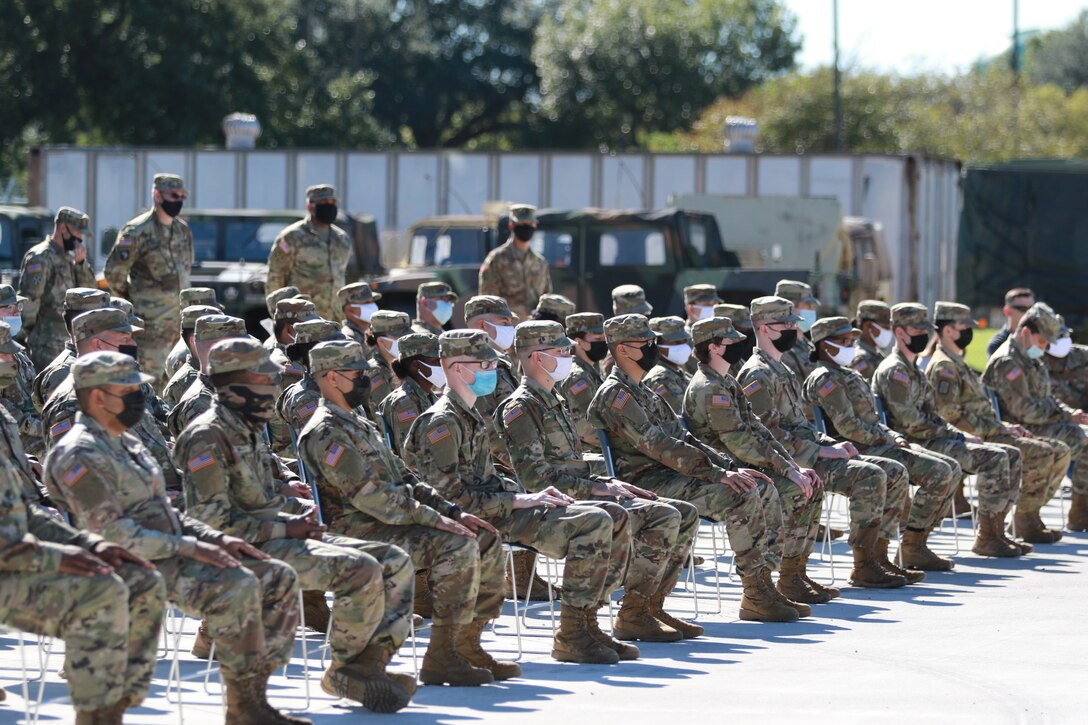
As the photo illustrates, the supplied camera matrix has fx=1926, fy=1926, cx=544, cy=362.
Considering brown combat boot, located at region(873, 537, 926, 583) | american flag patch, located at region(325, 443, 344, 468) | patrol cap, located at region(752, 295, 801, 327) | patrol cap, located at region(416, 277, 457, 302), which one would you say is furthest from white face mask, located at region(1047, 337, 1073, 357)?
american flag patch, located at region(325, 443, 344, 468)

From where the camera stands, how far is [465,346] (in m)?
8.23

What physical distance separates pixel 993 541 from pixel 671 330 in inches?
123

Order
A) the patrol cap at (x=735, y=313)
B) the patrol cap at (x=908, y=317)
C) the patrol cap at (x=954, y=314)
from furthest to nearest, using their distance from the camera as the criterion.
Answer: the patrol cap at (x=954, y=314) → the patrol cap at (x=735, y=313) → the patrol cap at (x=908, y=317)

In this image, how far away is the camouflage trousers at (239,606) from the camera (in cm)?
636

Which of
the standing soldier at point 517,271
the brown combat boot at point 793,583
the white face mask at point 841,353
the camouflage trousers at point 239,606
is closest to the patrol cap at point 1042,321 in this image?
the white face mask at point 841,353

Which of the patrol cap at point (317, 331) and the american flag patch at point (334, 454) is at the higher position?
the patrol cap at point (317, 331)

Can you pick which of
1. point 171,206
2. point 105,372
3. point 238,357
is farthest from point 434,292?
point 105,372

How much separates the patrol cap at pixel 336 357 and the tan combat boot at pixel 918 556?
4792 mm

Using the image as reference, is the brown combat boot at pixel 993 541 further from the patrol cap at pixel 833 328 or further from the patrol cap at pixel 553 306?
the patrol cap at pixel 553 306

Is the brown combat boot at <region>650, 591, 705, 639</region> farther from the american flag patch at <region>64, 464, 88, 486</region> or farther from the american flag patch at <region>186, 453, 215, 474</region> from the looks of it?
the american flag patch at <region>64, 464, 88, 486</region>

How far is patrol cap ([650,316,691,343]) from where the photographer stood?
1006 centimetres

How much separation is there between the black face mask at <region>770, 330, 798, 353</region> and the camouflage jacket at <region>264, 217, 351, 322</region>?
12.8 feet

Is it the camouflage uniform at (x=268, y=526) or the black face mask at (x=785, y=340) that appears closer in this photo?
the camouflage uniform at (x=268, y=526)

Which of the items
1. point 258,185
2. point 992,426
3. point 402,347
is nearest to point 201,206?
point 258,185
